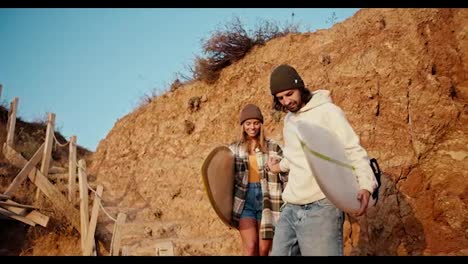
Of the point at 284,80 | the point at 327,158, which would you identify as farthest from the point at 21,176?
the point at 327,158

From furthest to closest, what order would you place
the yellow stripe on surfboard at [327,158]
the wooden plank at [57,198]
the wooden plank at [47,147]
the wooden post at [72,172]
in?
the wooden plank at [47,147]
the wooden post at [72,172]
the wooden plank at [57,198]
the yellow stripe on surfboard at [327,158]

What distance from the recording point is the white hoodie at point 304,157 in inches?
95.3

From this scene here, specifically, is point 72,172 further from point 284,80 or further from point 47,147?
point 284,80

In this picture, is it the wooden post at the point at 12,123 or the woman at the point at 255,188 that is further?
the wooden post at the point at 12,123

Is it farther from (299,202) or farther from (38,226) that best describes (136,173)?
(299,202)

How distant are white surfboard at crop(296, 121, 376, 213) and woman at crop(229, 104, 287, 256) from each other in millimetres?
1074

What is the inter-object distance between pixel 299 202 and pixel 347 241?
3068 mm

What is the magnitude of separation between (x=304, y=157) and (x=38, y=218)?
7.54 m

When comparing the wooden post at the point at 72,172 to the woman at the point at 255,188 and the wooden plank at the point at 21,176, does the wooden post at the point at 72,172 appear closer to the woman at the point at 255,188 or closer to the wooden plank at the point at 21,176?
the wooden plank at the point at 21,176

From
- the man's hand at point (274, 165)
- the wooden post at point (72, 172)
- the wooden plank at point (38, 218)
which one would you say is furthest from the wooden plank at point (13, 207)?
the man's hand at point (274, 165)

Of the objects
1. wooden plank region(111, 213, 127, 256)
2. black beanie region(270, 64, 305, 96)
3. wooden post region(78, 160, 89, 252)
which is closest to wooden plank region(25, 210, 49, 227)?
wooden post region(78, 160, 89, 252)

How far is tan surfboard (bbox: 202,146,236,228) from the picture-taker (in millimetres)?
3844

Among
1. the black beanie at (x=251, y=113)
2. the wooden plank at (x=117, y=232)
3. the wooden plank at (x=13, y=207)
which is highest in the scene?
the black beanie at (x=251, y=113)

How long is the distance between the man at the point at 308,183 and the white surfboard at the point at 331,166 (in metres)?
0.04
